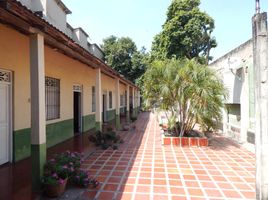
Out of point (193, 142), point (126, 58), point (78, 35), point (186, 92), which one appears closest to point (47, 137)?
point (186, 92)

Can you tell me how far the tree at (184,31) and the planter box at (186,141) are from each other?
12.2 meters

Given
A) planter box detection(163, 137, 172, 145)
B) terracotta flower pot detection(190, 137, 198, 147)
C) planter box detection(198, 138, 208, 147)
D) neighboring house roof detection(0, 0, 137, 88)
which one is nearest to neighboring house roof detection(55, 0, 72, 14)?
neighboring house roof detection(0, 0, 137, 88)

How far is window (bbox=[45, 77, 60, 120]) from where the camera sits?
749cm

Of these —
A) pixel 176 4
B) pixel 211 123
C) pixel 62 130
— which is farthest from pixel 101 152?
pixel 176 4

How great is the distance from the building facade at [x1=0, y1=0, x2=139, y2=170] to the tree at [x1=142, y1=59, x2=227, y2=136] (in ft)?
7.90

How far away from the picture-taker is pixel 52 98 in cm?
786

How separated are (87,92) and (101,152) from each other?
5065 mm

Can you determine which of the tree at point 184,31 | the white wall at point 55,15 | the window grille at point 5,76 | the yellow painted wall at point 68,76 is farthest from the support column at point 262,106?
the tree at point 184,31

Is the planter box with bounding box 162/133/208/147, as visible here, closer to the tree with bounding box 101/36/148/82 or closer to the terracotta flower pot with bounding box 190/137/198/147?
the terracotta flower pot with bounding box 190/137/198/147

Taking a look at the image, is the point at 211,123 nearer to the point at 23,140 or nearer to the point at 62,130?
the point at 62,130

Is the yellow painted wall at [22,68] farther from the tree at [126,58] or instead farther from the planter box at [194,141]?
the tree at [126,58]

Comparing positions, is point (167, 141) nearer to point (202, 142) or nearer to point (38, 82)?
point (202, 142)

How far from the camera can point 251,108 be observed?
7820mm

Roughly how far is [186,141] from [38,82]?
232 inches
